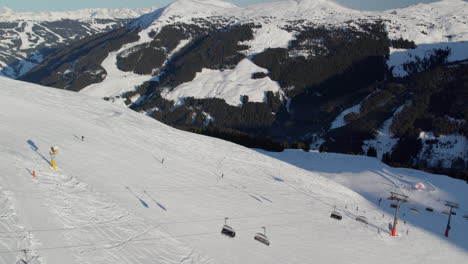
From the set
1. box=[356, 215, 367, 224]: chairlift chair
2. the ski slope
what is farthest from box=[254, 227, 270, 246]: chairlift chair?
box=[356, 215, 367, 224]: chairlift chair

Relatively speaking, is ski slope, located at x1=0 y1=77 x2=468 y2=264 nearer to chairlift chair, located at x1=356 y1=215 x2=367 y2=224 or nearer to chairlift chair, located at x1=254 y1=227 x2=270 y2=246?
chairlift chair, located at x1=254 y1=227 x2=270 y2=246

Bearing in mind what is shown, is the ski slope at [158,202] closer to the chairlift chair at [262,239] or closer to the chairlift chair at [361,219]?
the chairlift chair at [262,239]

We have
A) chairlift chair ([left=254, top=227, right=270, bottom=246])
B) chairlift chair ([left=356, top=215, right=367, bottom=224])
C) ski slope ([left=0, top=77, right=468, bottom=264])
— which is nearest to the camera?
ski slope ([left=0, top=77, right=468, bottom=264])

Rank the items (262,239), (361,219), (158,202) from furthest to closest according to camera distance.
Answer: (361,219)
(158,202)
(262,239)

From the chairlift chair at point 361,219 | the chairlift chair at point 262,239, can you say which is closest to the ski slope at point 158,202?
the chairlift chair at point 262,239

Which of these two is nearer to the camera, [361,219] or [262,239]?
[262,239]

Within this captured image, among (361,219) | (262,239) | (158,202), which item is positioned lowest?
(361,219)

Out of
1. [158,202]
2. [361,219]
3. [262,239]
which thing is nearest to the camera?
[262,239]

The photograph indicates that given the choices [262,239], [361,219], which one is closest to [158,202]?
[262,239]

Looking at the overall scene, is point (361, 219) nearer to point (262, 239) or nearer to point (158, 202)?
point (262, 239)
